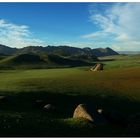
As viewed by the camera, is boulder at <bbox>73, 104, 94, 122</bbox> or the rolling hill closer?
boulder at <bbox>73, 104, 94, 122</bbox>

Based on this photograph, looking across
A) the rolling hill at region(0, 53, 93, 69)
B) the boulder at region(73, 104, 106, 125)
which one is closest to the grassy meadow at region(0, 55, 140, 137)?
the boulder at region(73, 104, 106, 125)

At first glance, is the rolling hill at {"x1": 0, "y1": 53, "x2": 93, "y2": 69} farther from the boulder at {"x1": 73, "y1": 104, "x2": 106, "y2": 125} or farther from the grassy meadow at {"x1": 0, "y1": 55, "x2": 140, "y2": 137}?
the boulder at {"x1": 73, "y1": 104, "x2": 106, "y2": 125}

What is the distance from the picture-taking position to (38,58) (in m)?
170

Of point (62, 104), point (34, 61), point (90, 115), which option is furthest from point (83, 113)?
point (34, 61)

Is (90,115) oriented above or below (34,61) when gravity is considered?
above

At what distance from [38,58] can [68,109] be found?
419 ft

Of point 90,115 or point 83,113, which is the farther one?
point 83,113

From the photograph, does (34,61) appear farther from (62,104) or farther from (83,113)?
(83,113)

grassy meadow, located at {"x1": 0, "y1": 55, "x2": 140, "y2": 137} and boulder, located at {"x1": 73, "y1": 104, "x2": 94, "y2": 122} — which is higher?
boulder, located at {"x1": 73, "y1": 104, "x2": 94, "y2": 122}

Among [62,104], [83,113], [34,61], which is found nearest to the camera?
[83,113]

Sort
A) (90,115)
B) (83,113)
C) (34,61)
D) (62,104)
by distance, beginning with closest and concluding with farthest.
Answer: (90,115) → (83,113) → (62,104) → (34,61)

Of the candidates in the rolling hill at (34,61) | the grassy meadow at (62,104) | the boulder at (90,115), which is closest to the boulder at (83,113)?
the boulder at (90,115)

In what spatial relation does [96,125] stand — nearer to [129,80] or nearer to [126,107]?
[126,107]

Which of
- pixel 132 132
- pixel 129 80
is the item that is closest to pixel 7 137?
pixel 132 132
